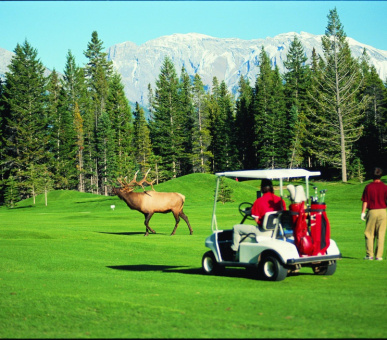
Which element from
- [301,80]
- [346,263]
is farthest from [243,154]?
[346,263]

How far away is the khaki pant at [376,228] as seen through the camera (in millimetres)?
15914

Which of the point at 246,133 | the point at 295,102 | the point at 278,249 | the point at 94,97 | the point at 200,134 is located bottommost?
the point at 278,249

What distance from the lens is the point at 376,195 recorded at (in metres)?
15.9

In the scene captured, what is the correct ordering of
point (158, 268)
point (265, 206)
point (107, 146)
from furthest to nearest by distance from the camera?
point (107, 146) → point (158, 268) → point (265, 206)

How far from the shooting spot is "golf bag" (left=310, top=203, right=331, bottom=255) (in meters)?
12.9

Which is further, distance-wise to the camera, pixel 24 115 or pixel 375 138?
pixel 375 138

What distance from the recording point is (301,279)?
13180mm

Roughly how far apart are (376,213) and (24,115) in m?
77.9

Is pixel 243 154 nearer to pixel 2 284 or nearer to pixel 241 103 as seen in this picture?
pixel 241 103

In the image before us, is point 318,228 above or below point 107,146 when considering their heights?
below

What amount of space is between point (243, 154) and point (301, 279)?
9869 centimetres

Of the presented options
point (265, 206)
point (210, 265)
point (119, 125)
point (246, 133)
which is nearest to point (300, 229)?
point (265, 206)

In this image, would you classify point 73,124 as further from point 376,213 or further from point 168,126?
point 376,213

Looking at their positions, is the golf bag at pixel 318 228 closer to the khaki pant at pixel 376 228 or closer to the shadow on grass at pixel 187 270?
the shadow on grass at pixel 187 270
